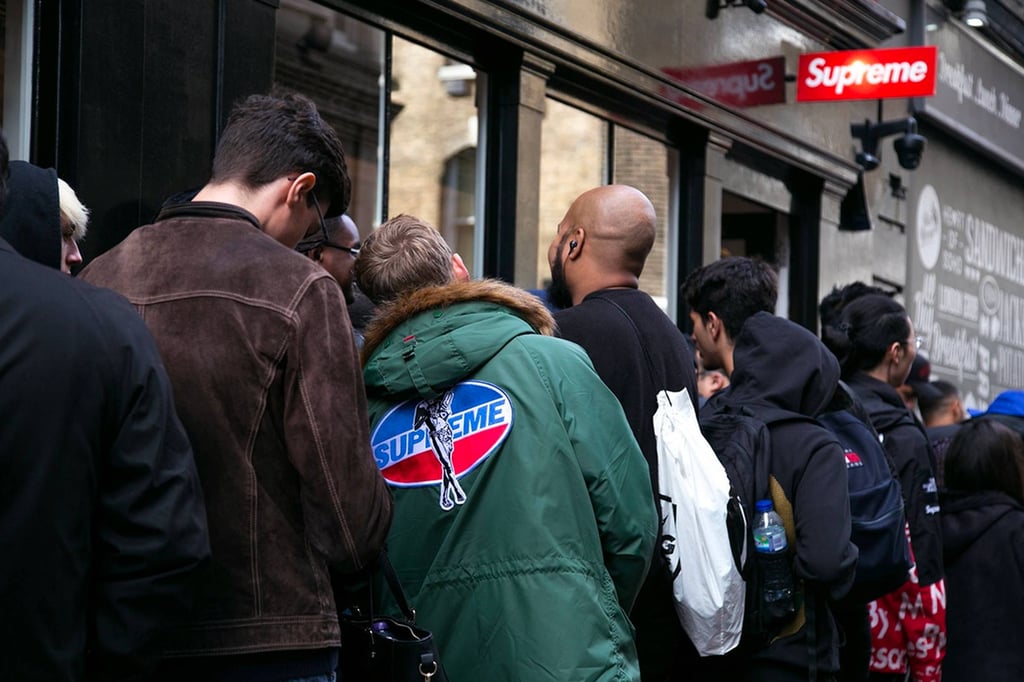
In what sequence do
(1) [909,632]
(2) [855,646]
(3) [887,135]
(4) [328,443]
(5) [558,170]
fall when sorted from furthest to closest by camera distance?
1. (3) [887,135]
2. (5) [558,170]
3. (1) [909,632]
4. (2) [855,646]
5. (4) [328,443]

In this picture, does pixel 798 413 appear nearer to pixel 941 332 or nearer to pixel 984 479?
pixel 984 479

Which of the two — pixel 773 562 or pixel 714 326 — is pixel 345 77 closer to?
pixel 714 326

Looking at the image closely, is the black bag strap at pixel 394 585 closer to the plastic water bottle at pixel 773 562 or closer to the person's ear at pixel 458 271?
the person's ear at pixel 458 271

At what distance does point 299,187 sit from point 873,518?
8.86 feet

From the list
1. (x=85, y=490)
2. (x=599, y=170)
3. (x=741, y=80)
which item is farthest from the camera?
(x=741, y=80)

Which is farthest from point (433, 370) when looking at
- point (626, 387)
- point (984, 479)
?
point (984, 479)

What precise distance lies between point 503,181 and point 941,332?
837 centimetres

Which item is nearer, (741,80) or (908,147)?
(741,80)

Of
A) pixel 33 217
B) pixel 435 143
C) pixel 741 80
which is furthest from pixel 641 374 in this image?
pixel 741 80

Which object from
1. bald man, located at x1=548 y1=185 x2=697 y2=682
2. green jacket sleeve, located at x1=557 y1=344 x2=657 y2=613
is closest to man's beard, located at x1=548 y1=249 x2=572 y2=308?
bald man, located at x1=548 y1=185 x2=697 y2=682

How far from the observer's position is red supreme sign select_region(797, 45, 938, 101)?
1174cm

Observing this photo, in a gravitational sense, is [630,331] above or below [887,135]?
below

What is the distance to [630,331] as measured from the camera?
4.35 meters

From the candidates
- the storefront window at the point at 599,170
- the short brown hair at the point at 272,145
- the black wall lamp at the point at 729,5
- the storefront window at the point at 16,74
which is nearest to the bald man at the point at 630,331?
the short brown hair at the point at 272,145
